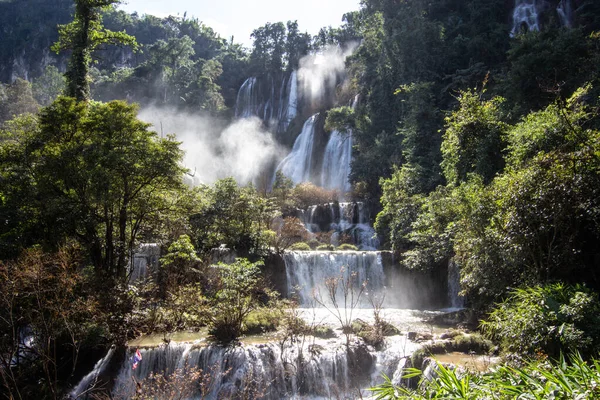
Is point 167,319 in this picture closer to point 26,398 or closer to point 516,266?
point 26,398

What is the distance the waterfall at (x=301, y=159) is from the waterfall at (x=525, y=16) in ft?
63.1

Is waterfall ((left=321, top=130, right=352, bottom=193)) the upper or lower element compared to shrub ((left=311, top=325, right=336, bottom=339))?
upper

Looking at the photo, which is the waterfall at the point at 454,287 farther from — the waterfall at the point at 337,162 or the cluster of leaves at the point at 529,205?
the waterfall at the point at 337,162

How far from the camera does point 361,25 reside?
3922cm

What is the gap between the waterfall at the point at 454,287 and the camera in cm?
1617

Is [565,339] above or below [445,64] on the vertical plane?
below

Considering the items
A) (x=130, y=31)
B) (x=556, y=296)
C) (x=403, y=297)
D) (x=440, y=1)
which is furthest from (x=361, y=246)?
(x=130, y=31)

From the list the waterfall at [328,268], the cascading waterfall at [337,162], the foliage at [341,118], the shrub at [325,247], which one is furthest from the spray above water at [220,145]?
the waterfall at [328,268]

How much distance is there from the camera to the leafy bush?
6855 mm

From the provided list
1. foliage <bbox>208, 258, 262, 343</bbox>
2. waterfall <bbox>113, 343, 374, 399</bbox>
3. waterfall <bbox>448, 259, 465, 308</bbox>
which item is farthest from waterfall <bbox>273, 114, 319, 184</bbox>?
waterfall <bbox>113, 343, 374, 399</bbox>

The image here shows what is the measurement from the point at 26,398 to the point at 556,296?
1280cm

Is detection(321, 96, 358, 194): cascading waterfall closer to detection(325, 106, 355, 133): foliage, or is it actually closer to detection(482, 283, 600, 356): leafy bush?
detection(325, 106, 355, 133): foliage

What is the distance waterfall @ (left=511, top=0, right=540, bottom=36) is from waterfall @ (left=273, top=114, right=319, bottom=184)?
19219 mm

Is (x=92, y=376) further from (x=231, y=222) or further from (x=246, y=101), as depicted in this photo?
(x=246, y=101)
